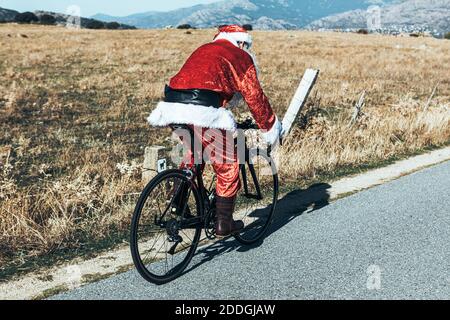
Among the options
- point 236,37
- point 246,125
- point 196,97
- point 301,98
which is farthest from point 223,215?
point 301,98

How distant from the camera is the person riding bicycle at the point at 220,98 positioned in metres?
4.17

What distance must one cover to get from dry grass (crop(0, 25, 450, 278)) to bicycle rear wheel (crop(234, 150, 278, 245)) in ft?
4.20

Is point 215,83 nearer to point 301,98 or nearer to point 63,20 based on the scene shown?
point 301,98

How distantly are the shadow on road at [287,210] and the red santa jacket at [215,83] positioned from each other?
4.11 feet

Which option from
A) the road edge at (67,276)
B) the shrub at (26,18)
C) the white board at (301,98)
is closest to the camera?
the road edge at (67,276)

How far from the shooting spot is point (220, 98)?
4.33 metres

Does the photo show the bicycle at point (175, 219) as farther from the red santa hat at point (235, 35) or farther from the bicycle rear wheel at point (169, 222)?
the red santa hat at point (235, 35)

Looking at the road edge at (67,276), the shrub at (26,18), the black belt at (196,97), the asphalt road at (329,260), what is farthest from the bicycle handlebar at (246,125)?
the shrub at (26,18)

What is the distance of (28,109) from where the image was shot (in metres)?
13.9

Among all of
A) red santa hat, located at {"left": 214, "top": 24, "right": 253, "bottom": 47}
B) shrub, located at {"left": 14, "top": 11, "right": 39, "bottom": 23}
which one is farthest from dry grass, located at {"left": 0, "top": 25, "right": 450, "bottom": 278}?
shrub, located at {"left": 14, "top": 11, "right": 39, "bottom": 23}

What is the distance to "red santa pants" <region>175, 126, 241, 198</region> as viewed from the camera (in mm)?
4371

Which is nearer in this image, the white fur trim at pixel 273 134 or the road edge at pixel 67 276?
the road edge at pixel 67 276

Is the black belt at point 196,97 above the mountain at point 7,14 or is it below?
below
